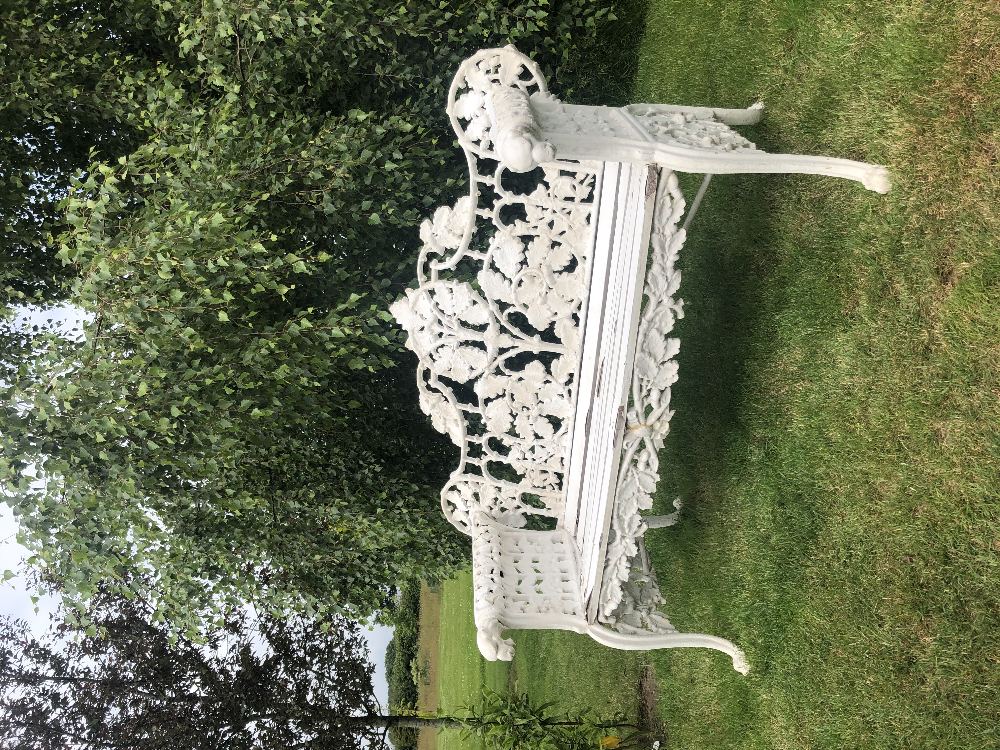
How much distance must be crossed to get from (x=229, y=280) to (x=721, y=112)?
114 inches

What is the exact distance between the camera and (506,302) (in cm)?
432

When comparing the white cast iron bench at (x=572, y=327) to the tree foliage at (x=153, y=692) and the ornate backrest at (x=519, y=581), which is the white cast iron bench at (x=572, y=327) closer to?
the ornate backrest at (x=519, y=581)

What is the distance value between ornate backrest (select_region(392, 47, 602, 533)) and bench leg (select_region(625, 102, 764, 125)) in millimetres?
573

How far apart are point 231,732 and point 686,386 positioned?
4062 millimetres

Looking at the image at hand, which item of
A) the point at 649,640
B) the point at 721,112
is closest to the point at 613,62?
the point at 721,112

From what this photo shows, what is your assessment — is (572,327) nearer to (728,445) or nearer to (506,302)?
(506,302)

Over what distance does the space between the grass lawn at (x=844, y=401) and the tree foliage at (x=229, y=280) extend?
75.1 inches

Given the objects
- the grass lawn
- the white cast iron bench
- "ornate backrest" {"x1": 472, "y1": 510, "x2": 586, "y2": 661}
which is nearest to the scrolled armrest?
the white cast iron bench

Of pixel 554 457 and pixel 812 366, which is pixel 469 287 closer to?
pixel 554 457

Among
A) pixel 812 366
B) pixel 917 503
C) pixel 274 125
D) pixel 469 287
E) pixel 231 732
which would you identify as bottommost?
pixel 231 732

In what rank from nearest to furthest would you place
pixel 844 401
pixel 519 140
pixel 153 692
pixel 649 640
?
pixel 519 140
pixel 844 401
pixel 649 640
pixel 153 692

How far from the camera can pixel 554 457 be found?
180 inches

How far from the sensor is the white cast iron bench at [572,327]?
3.70 meters

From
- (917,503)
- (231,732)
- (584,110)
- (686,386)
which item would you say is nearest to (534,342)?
(584,110)
